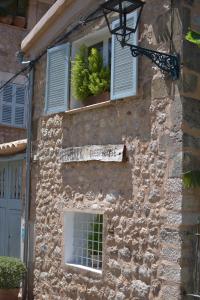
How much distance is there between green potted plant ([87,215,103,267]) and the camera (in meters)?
7.46

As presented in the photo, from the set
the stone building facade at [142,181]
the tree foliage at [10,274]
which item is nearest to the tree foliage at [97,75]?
the stone building facade at [142,181]

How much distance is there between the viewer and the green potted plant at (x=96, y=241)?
24.5 ft

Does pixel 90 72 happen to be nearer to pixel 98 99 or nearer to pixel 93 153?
pixel 98 99

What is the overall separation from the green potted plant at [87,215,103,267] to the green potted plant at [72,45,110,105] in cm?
183

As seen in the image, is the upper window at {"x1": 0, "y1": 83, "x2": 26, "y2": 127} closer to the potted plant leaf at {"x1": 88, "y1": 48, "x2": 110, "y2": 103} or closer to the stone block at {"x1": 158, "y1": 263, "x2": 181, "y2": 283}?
the potted plant leaf at {"x1": 88, "y1": 48, "x2": 110, "y2": 103}

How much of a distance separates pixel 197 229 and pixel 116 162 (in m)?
1.55

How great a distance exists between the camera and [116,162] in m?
7.00

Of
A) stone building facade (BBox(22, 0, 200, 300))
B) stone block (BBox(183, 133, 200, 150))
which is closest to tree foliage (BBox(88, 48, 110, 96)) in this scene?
stone building facade (BBox(22, 0, 200, 300))

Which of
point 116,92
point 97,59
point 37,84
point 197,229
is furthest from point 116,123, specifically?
point 37,84

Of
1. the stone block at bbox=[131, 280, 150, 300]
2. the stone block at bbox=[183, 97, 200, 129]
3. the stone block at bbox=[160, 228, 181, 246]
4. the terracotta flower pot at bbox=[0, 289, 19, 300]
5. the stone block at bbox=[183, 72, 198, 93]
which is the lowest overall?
the terracotta flower pot at bbox=[0, 289, 19, 300]

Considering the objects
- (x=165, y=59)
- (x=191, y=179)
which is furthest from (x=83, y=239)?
(x=165, y=59)

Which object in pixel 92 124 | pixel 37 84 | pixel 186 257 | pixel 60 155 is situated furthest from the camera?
pixel 37 84

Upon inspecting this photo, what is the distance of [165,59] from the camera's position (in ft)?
20.4

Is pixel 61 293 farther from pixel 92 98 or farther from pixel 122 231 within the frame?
pixel 92 98
